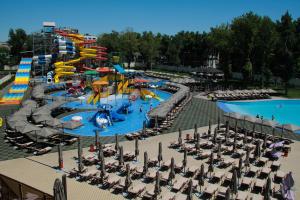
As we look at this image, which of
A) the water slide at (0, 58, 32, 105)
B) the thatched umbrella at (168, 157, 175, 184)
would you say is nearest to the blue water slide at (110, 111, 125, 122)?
the water slide at (0, 58, 32, 105)

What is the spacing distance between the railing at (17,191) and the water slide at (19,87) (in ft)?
120

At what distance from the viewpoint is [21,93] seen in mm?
47031

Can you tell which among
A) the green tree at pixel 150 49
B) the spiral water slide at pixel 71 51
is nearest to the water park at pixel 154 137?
the spiral water slide at pixel 71 51

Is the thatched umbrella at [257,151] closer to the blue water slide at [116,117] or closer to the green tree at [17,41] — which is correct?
the blue water slide at [116,117]

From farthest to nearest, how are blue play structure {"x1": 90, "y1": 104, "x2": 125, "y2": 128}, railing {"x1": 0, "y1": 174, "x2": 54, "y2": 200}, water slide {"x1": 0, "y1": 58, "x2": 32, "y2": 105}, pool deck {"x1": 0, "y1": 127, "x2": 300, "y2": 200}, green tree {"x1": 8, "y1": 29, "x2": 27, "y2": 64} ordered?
green tree {"x1": 8, "y1": 29, "x2": 27, "y2": 64}, water slide {"x1": 0, "y1": 58, "x2": 32, "y2": 105}, blue play structure {"x1": 90, "y1": 104, "x2": 125, "y2": 128}, pool deck {"x1": 0, "y1": 127, "x2": 300, "y2": 200}, railing {"x1": 0, "y1": 174, "x2": 54, "y2": 200}

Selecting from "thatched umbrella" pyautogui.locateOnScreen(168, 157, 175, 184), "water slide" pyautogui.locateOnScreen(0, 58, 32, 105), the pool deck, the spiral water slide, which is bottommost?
the pool deck

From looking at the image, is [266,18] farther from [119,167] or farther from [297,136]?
[119,167]

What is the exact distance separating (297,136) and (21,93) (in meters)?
39.6

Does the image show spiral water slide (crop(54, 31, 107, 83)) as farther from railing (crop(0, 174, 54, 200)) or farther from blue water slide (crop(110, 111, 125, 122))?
railing (crop(0, 174, 54, 200))

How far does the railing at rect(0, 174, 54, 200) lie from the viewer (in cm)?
858

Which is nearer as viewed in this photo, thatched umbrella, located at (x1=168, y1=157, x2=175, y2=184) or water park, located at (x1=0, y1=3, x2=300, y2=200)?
water park, located at (x1=0, y1=3, x2=300, y2=200)

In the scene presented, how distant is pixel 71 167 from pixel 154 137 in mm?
9386

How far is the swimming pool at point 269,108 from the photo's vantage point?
41.1m

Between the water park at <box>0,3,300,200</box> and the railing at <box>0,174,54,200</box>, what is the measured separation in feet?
0.11
